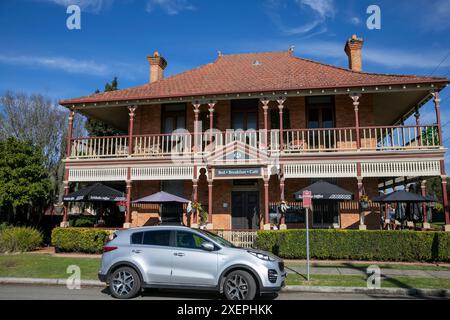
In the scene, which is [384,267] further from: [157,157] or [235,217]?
[157,157]

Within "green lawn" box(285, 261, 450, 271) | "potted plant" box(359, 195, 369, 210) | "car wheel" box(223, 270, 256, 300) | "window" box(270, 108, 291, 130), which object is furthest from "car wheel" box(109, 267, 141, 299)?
"window" box(270, 108, 291, 130)

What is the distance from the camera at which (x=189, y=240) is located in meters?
8.45

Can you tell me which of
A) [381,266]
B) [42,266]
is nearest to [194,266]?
[42,266]

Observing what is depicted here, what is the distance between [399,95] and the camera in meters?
17.7

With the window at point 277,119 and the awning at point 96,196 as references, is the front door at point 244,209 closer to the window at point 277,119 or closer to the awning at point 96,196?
the window at point 277,119

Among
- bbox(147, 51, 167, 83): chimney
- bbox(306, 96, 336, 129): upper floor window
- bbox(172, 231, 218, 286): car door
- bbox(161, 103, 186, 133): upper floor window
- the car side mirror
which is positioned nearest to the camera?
bbox(172, 231, 218, 286): car door

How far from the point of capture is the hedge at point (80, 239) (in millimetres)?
15797

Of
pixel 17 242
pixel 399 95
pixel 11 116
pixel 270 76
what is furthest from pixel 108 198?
pixel 11 116

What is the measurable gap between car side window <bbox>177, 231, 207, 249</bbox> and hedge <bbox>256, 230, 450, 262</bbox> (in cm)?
675

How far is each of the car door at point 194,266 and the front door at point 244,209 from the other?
1051 cm

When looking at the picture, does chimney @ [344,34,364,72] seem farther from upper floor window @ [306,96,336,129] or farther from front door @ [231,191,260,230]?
front door @ [231,191,260,230]

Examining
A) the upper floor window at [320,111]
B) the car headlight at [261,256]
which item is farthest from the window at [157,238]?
the upper floor window at [320,111]

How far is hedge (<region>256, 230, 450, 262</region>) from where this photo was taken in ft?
45.1

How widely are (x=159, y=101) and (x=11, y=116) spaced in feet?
68.3
